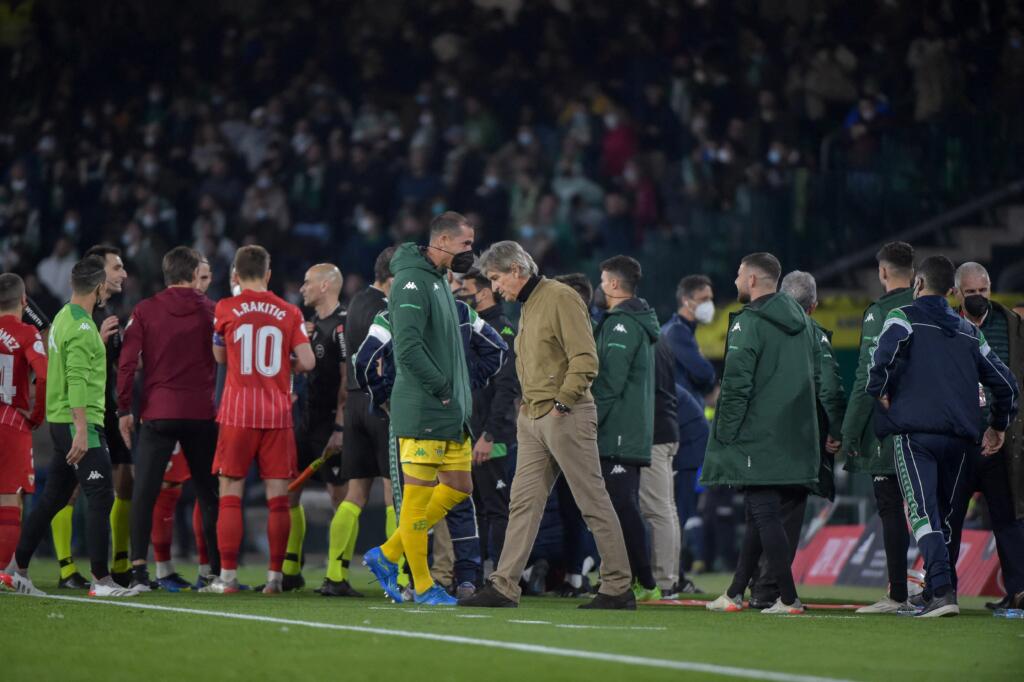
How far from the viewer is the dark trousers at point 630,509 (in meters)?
9.56

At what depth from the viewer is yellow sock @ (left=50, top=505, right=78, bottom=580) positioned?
10242 millimetres

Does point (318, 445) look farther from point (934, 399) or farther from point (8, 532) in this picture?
point (934, 399)

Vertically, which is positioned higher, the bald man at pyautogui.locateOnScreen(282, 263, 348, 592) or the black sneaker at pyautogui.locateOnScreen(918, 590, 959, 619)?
the bald man at pyautogui.locateOnScreen(282, 263, 348, 592)

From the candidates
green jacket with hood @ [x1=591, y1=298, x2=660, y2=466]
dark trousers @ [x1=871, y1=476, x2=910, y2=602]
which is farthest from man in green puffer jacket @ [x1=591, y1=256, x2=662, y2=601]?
dark trousers @ [x1=871, y1=476, x2=910, y2=602]

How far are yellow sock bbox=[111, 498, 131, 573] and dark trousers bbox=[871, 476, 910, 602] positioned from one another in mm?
4784

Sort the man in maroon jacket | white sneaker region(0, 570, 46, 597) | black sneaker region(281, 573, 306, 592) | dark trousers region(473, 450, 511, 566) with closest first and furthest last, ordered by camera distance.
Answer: white sneaker region(0, 570, 46, 597) → the man in maroon jacket → black sneaker region(281, 573, 306, 592) → dark trousers region(473, 450, 511, 566)

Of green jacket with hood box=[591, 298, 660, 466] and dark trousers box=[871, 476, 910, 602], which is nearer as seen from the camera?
dark trousers box=[871, 476, 910, 602]

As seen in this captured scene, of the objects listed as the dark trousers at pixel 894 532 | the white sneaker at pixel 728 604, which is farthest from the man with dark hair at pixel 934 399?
the white sneaker at pixel 728 604

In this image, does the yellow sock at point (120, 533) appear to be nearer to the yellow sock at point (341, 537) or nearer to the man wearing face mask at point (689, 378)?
the yellow sock at point (341, 537)

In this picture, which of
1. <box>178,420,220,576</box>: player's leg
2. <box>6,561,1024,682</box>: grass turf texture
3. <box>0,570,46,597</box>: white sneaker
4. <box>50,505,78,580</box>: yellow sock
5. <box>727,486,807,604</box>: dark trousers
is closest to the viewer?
<box>6,561,1024,682</box>: grass turf texture

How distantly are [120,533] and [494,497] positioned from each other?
8.16 ft

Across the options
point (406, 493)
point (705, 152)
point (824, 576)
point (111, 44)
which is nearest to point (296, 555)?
point (406, 493)

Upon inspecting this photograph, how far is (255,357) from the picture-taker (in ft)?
31.9

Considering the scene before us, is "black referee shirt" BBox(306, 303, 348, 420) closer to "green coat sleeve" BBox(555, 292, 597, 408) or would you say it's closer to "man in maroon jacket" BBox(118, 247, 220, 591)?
"man in maroon jacket" BBox(118, 247, 220, 591)
